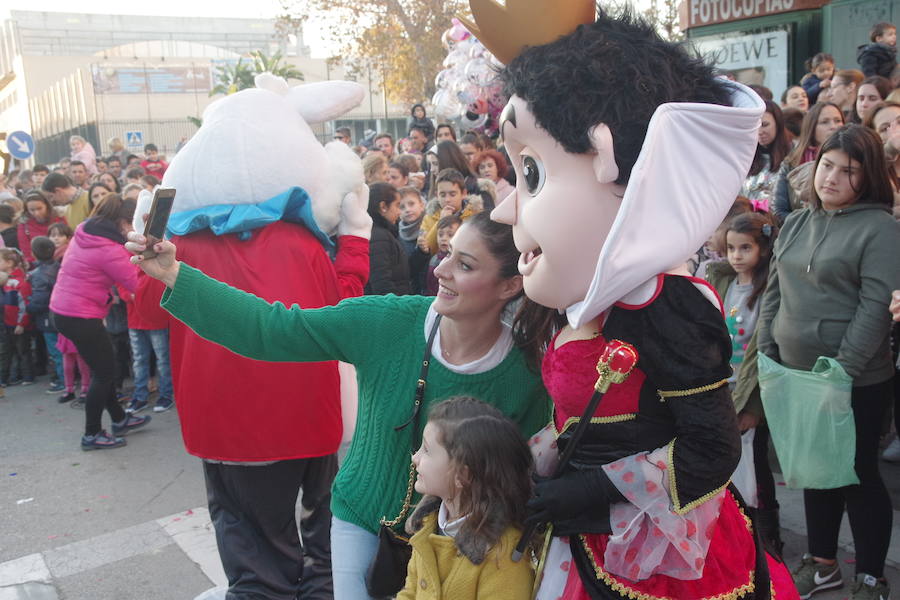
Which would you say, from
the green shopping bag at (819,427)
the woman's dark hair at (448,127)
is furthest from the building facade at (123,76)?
the green shopping bag at (819,427)

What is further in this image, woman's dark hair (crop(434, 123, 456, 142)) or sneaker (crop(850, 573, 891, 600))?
woman's dark hair (crop(434, 123, 456, 142))

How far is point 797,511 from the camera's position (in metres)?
4.18

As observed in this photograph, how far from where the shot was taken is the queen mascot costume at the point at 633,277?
1.56 m

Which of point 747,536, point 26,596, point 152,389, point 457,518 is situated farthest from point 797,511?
point 152,389

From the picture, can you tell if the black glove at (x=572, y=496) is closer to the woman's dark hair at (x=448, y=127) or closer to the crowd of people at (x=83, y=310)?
the crowd of people at (x=83, y=310)

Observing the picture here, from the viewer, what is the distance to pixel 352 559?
2.12 m

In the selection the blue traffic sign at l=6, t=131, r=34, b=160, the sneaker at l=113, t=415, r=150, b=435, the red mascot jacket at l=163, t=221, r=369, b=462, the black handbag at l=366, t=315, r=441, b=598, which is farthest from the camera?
the blue traffic sign at l=6, t=131, r=34, b=160

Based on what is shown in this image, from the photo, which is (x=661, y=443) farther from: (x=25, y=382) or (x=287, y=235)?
(x=25, y=382)

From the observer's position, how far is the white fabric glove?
3244 mm

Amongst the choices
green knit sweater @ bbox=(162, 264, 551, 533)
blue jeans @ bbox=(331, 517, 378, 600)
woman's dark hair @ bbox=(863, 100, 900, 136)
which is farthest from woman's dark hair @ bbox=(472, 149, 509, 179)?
blue jeans @ bbox=(331, 517, 378, 600)

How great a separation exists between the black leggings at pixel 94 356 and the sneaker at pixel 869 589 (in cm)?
500

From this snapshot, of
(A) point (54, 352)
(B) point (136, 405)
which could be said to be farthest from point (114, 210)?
(A) point (54, 352)

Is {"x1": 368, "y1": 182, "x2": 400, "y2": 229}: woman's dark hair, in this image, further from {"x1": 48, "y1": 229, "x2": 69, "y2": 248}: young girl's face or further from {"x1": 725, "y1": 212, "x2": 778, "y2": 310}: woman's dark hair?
{"x1": 48, "y1": 229, "x2": 69, "y2": 248}: young girl's face

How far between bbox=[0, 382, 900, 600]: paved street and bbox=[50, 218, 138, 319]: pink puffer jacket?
1.09 meters
